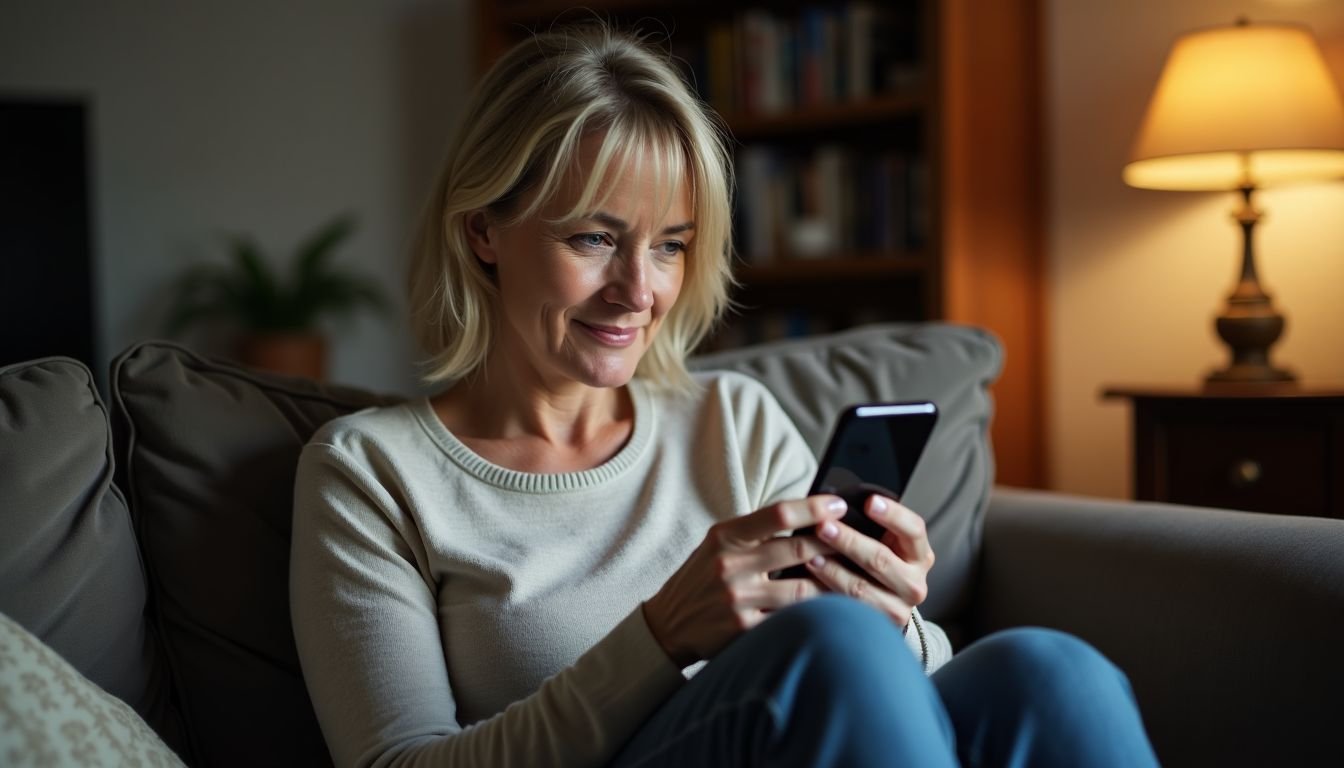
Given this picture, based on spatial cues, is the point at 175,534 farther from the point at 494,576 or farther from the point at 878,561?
the point at 878,561

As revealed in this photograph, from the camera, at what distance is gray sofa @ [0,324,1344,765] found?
3.56ft

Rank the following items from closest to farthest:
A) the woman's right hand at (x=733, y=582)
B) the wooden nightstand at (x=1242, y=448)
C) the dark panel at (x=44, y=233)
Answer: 1. the woman's right hand at (x=733, y=582)
2. the wooden nightstand at (x=1242, y=448)
3. the dark panel at (x=44, y=233)

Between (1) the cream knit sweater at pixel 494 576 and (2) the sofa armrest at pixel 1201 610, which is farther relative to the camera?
(2) the sofa armrest at pixel 1201 610

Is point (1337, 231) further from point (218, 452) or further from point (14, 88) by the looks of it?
point (14, 88)

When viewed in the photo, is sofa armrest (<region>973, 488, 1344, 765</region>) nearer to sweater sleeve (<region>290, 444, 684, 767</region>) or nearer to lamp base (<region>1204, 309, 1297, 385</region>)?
sweater sleeve (<region>290, 444, 684, 767</region>)

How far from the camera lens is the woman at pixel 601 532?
2.86 feet

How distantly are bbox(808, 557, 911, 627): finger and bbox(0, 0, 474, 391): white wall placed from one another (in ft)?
10.2

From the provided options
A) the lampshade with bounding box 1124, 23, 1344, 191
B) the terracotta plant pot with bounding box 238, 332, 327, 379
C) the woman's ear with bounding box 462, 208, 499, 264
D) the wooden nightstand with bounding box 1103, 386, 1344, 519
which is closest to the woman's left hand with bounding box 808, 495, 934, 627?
the woman's ear with bounding box 462, 208, 499, 264

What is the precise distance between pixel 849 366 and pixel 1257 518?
499 millimetres

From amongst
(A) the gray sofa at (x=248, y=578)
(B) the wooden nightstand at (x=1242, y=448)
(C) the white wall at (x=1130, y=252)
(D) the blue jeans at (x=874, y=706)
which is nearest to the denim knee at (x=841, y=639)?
(D) the blue jeans at (x=874, y=706)

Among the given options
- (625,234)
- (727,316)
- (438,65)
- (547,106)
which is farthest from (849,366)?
(438,65)

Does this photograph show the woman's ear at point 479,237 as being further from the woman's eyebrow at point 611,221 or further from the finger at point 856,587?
the finger at point 856,587

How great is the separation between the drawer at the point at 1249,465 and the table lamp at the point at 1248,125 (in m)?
0.16

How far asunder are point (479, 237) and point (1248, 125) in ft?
4.55
